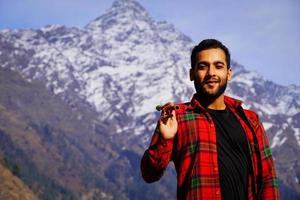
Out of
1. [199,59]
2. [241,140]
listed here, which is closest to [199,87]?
[199,59]

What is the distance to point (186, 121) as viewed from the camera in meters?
6.22

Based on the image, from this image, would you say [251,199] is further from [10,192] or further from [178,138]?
[10,192]

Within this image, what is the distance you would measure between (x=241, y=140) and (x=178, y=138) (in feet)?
2.45

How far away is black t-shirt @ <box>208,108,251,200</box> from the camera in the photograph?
19.2 ft

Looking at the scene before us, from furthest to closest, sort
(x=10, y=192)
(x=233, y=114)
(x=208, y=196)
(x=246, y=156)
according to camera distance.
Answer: (x=10, y=192), (x=233, y=114), (x=246, y=156), (x=208, y=196)

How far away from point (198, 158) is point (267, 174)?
95 cm

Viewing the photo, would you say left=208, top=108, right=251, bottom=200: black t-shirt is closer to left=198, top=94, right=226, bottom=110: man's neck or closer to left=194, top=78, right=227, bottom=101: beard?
left=198, top=94, right=226, bottom=110: man's neck

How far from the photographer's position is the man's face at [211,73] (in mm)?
6336

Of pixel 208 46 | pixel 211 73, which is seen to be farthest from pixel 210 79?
pixel 208 46

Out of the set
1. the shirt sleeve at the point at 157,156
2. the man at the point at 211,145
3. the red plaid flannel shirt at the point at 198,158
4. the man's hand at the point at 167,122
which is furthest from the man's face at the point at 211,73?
the shirt sleeve at the point at 157,156

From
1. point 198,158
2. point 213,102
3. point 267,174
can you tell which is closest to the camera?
point 198,158

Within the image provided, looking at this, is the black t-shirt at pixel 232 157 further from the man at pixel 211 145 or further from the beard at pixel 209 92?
the beard at pixel 209 92

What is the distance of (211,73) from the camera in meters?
6.31

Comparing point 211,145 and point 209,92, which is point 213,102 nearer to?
point 209,92
